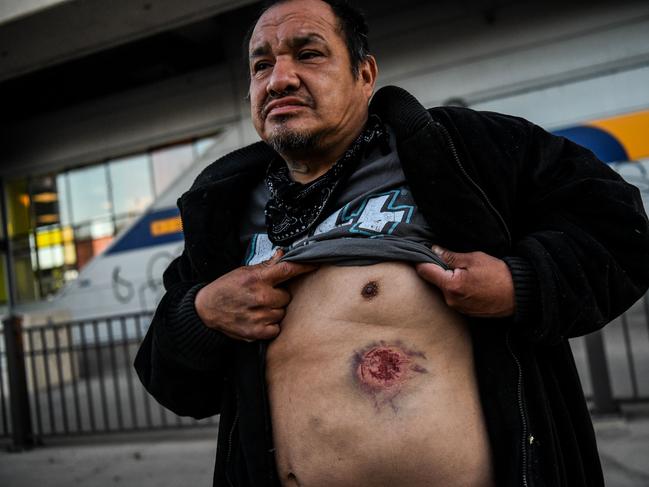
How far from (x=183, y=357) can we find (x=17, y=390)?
4.73m

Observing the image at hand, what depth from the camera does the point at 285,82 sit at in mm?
1469

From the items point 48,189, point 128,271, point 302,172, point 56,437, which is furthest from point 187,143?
point 302,172

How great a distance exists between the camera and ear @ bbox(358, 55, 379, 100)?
1.65 metres

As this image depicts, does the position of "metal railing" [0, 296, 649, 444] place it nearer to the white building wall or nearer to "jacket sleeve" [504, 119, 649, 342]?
"jacket sleeve" [504, 119, 649, 342]

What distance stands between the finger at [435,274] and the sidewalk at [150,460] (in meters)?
2.51

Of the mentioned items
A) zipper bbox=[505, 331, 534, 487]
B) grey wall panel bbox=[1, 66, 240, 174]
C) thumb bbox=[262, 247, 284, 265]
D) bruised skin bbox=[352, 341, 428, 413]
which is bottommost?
zipper bbox=[505, 331, 534, 487]

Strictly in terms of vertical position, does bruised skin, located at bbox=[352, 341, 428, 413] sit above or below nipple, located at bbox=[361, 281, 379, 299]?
below

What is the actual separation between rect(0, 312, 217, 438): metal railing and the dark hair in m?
3.92

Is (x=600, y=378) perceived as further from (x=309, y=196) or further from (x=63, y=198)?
(x=63, y=198)

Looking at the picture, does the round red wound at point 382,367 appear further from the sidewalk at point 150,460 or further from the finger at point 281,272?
the sidewalk at point 150,460

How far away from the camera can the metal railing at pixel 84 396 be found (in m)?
5.08

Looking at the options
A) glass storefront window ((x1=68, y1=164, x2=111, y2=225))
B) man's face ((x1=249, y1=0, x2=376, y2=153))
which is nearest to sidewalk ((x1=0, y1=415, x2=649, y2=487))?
man's face ((x1=249, y1=0, x2=376, y2=153))

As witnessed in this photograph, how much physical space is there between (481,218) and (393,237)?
233 millimetres

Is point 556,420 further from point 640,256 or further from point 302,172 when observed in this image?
point 302,172
